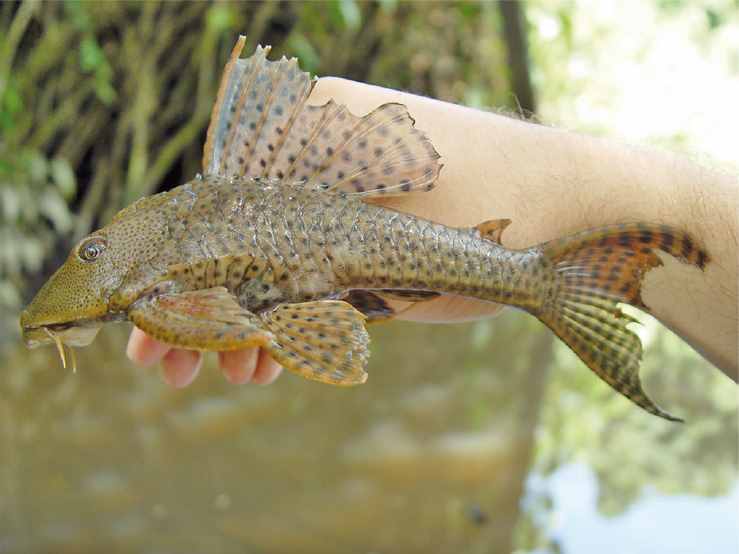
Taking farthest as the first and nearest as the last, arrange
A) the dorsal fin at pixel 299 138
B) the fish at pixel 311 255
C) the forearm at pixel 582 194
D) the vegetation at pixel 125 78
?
the vegetation at pixel 125 78 < the forearm at pixel 582 194 < the dorsal fin at pixel 299 138 < the fish at pixel 311 255

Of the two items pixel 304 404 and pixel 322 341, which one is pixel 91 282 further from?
pixel 304 404

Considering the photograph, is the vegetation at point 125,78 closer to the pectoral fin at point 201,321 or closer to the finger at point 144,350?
the finger at point 144,350

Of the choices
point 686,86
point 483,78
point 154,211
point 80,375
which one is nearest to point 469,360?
point 80,375

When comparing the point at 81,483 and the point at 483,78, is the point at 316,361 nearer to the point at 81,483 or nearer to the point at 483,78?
the point at 81,483

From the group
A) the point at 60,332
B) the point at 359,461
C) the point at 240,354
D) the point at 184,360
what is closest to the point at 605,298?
the point at 240,354

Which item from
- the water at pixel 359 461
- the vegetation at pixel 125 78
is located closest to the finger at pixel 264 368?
the water at pixel 359 461

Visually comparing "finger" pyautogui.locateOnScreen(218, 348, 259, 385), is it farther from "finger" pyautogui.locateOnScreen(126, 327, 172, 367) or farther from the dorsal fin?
the dorsal fin
